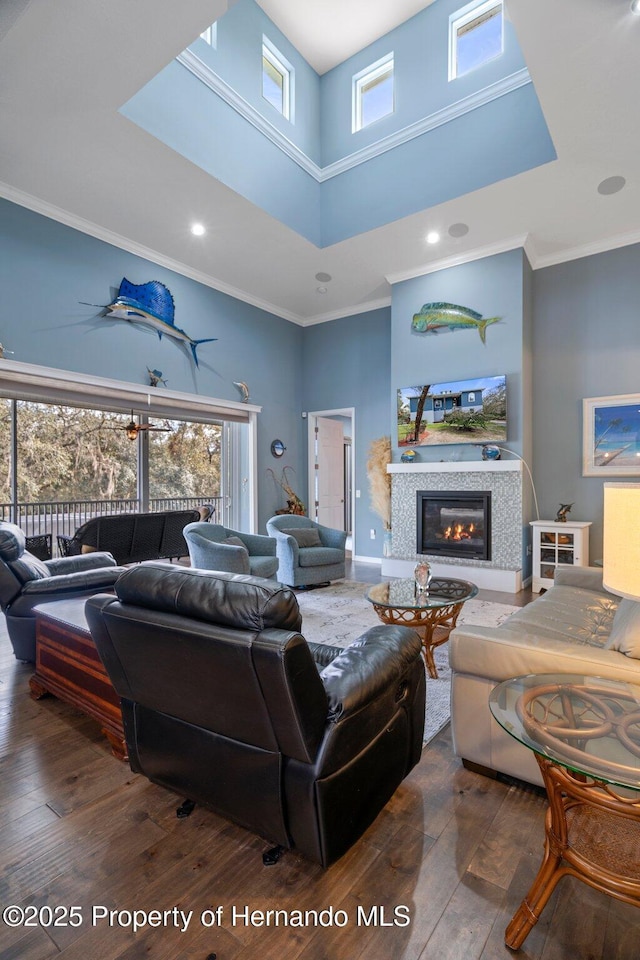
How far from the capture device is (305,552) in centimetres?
512

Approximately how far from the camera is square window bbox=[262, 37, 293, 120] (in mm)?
5188

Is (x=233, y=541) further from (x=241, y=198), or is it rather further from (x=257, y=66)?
(x=257, y=66)

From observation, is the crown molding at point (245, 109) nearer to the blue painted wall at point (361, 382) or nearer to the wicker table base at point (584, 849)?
the blue painted wall at point (361, 382)

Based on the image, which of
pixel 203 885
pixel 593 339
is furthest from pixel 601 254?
pixel 203 885

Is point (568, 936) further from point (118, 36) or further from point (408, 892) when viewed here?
point (118, 36)

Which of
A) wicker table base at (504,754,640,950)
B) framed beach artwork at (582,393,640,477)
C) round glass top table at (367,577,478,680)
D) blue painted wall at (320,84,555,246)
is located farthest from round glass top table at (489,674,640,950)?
blue painted wall at (320,84,555,246)

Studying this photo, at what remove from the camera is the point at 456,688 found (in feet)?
6.29

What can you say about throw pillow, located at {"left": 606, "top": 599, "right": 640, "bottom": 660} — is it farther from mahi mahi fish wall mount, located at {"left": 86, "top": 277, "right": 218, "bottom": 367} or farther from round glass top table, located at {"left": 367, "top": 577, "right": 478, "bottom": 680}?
mahi mahi fish wall mount, located at {"left": 86, "top": 277, "right": 218, "bottom": 367}

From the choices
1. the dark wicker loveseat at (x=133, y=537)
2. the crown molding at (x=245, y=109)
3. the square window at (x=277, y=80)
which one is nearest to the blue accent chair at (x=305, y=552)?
the dark wicker loveseat at (x=133, y=537)

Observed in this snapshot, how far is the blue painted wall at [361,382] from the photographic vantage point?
7.06 metres

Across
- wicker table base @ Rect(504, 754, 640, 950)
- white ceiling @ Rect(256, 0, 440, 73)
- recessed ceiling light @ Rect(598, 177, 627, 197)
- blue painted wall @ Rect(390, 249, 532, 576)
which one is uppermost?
white ceiling @ Rect(256, 0, 440, 73)

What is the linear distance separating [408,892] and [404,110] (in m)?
6.54

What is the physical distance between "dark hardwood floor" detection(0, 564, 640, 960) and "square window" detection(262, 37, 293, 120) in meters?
6.40

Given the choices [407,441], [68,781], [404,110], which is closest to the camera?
[68,781]
